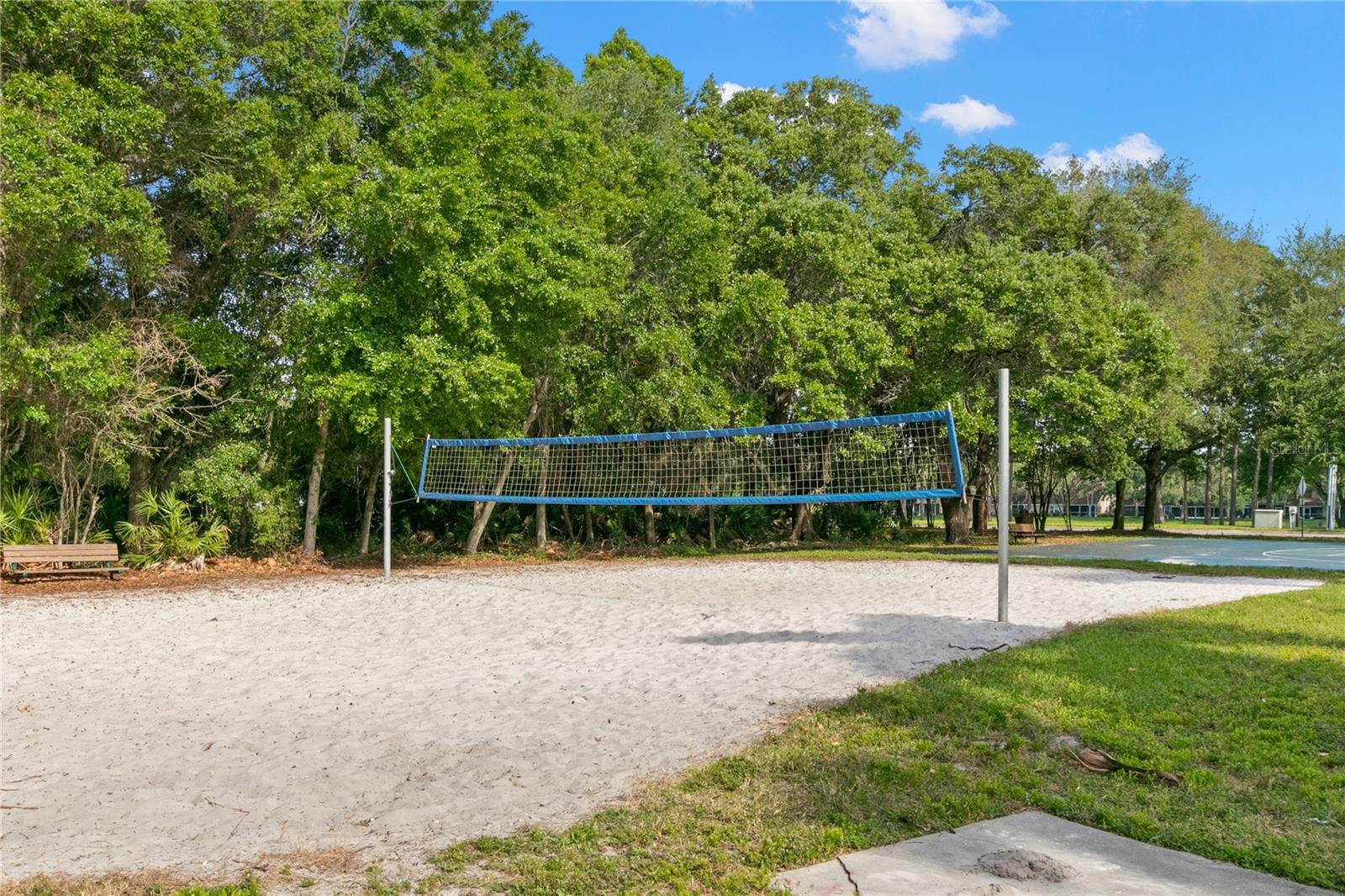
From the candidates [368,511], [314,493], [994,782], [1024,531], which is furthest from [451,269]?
[1024,531]

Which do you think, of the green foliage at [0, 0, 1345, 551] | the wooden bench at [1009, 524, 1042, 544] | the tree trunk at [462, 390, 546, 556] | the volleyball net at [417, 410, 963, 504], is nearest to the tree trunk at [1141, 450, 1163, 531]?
the green foliage at [0, 0, 1345, 551]

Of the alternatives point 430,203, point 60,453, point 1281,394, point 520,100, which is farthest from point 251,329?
point 1281,394

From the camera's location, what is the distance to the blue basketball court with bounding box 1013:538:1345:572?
15594mm

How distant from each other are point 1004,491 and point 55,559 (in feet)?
40.0

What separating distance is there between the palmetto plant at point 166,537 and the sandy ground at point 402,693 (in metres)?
3.75

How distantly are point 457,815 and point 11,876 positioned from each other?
153 centimetres

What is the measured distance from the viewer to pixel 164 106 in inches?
555

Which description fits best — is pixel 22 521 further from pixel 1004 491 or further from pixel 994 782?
pixel 994 782

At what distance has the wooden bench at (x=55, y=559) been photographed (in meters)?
13.0

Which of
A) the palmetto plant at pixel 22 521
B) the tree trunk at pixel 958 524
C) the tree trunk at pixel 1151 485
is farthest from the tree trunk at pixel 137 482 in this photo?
the tree trunk at pixel 1151 485

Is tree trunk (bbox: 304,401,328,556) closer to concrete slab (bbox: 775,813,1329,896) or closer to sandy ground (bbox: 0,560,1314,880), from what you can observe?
sandy ground (bbox: 0,560,1314,880)

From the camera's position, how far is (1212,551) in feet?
60.7

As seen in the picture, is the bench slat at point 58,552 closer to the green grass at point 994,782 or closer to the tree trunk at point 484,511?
the tree trunk at point 484,511

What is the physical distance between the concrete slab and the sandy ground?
4.10ft
